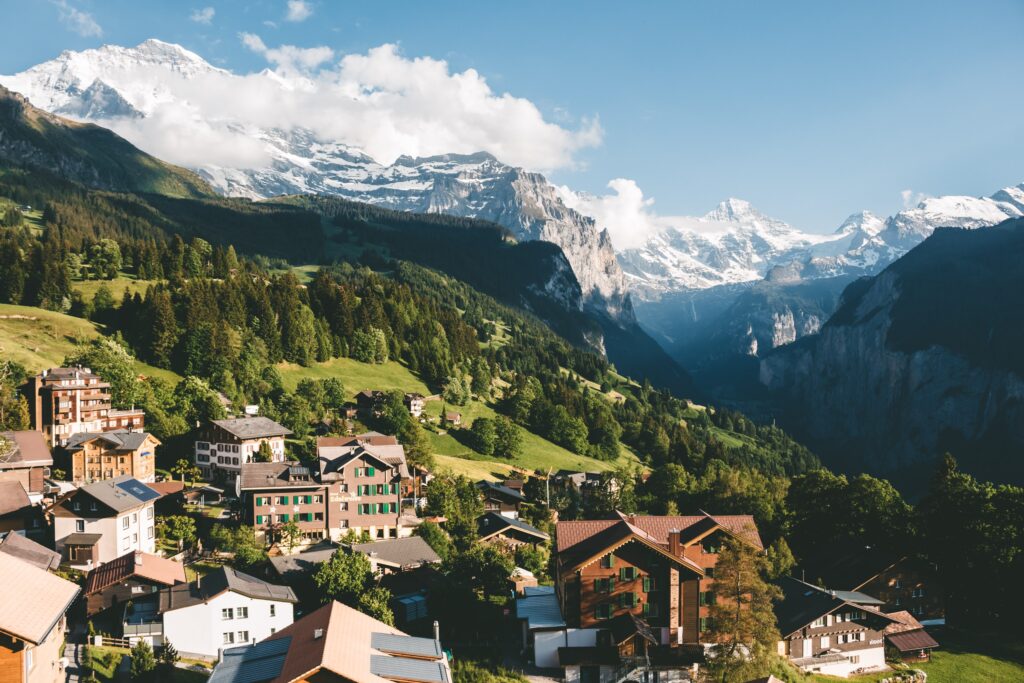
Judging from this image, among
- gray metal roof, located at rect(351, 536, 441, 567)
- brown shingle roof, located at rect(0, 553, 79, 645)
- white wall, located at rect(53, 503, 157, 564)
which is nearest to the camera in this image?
brown shingle roof, located at rect(0, 553, 79, 645)

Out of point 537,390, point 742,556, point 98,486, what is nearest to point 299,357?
point 537,390

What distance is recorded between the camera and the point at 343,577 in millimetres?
57500

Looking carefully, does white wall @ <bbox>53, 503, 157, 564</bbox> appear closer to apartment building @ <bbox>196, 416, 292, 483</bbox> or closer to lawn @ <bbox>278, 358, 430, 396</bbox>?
apartment building @ <bbox>196, 416, 292, 483</bbox>

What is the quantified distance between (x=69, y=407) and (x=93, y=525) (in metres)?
34.6

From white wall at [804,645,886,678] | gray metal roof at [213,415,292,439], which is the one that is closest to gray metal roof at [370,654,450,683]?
white wall at [804,645,886,678]

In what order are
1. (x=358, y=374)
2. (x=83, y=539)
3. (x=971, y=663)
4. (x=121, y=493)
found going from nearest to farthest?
(x=83, y=539), (x=121, y=493), (x=971, y=663), (x=358, y=374)

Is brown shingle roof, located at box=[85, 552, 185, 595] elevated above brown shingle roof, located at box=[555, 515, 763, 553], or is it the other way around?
brown shingle roof, located at box=[555, 515, 763, 553]

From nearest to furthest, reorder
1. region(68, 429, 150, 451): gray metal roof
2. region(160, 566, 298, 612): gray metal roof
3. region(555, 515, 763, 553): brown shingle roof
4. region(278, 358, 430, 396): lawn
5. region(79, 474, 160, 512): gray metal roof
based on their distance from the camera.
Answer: region(160, 566, 298, 612): gray metal roof, region(555, 515, 763, 553): brown shingle roof, region(79, 474, 160, 512): gray metal roof, region(68, 429, 150, 451): gray metal roof, region(278, 358, 430, 396): lawn

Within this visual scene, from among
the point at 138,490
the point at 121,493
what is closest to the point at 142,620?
the point at 121,493

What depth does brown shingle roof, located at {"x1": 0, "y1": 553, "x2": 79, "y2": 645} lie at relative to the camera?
110 feet

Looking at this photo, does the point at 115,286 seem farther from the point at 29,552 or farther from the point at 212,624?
the point at 212,624

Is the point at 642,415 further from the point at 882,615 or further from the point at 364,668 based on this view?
the point at 364,668

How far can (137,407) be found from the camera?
97.1 m

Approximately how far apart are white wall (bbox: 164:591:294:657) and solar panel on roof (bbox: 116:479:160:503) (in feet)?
59.5
